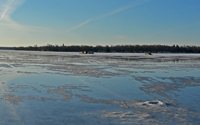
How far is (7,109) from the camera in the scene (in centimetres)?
476

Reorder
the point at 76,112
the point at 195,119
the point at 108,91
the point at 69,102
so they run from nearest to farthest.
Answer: the point at 195,119 → the point at 76,112 → the point at 69,102 → the point at 108,91

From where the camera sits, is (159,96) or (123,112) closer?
(123,112)

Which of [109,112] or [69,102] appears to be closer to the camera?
[109,112]

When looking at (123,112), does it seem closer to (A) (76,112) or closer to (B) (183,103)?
(A) (76,112)

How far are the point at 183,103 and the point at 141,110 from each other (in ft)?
4.89

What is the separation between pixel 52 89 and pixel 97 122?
355cm

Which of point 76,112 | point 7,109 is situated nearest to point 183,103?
point 76,112

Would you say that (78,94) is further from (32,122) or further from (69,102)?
(32,122)

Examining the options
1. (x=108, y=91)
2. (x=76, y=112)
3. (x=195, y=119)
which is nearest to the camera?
(x=195, y=119)

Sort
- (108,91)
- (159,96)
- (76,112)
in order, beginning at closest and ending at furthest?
(76,112), (159,96), (108,91)

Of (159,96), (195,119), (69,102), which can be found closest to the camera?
(195,119)

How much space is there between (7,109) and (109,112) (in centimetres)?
246

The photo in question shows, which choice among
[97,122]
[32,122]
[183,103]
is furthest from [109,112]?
[183,103]

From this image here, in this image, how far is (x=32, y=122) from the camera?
400 centimetres
